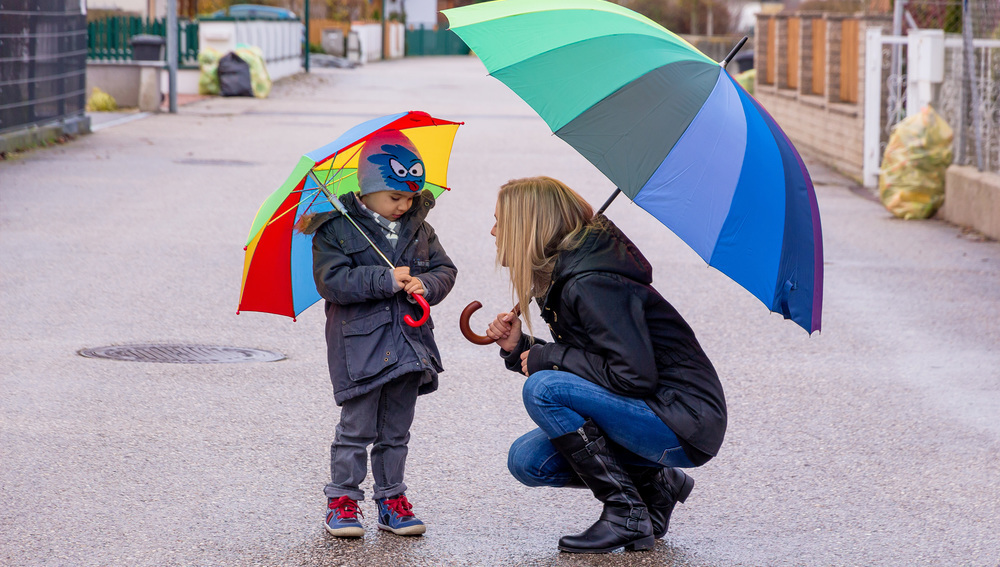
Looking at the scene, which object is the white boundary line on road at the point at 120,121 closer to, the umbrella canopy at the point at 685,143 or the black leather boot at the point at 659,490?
the black leather boot at the point at 659,490

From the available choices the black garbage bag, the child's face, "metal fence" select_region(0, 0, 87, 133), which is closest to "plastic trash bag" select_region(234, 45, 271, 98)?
the black garbage bag

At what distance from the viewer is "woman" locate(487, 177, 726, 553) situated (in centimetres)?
354

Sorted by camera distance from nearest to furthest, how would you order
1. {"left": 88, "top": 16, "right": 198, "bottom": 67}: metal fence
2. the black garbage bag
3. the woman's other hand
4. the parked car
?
the woman's other hand → {"left": 88, "top": 16, "right": 198, "bottom": 67}: metal fence → the black garbage bag → the parked car

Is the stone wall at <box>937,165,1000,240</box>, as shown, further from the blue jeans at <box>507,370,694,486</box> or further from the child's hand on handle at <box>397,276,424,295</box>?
the child's hand on handle at <box>397,276,424,295</box>

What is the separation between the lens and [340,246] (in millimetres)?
3752

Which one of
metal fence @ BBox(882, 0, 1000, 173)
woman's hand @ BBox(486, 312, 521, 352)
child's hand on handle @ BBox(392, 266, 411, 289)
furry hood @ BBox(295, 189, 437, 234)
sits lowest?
woman's hand @ BBox(486, 312, 521, 352)

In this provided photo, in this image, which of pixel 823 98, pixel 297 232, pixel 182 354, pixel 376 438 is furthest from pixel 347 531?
pixel 823 98

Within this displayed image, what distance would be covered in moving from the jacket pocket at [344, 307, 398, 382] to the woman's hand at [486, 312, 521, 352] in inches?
12.2

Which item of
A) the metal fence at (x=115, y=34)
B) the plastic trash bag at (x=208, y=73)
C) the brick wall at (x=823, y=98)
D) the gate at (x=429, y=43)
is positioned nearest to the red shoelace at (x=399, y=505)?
the brick wall at (x=823, y=98)

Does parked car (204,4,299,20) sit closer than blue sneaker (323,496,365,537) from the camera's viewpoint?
No

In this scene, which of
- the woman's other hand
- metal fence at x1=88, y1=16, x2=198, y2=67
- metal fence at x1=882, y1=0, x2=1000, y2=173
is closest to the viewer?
the woman's other hand

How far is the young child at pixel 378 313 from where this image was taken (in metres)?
3.71

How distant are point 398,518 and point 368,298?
754 mm

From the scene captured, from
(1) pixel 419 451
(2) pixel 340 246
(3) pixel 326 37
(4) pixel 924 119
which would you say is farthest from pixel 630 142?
(3) pixel 326 37
